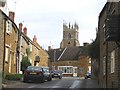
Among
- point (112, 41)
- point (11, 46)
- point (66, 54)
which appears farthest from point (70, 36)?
point (112, 41)

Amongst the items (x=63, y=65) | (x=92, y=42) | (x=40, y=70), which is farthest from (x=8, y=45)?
(x=63, y=65)

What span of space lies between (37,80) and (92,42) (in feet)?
25.7

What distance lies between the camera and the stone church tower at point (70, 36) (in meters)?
137

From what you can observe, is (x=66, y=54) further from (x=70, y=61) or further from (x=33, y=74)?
(x=33, y=74)

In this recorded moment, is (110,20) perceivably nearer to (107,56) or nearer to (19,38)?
(107,56)

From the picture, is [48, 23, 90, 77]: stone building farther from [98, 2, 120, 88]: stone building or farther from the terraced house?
[98, 2, 120, 88]: stone building

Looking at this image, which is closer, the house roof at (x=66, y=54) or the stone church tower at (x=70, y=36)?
the house roof at (x=66, y=54)

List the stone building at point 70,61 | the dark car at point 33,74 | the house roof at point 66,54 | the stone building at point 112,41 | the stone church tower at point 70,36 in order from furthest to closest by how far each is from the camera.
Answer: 1. the stone church tower at point 70,36
2. the house roof at point 66,54
3. the stone building at point 70,61
4. the dark car at point 33,74
5. the stone building at point 112,41

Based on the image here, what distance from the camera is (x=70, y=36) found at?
141375 millimetres

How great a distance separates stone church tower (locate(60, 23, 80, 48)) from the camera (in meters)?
137

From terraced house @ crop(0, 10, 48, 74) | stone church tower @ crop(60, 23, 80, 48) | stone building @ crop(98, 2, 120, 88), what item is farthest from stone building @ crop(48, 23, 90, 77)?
stone building @ crop(98, 2, 120, 88)

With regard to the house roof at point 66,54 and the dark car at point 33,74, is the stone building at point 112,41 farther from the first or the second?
the house roof at point 66,54

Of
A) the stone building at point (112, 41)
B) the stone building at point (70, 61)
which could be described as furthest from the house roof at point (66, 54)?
the stone building at point (112, 41)

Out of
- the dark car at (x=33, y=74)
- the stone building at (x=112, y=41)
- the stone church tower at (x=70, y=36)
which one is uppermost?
the stone church tower at (x=70, y=36)
